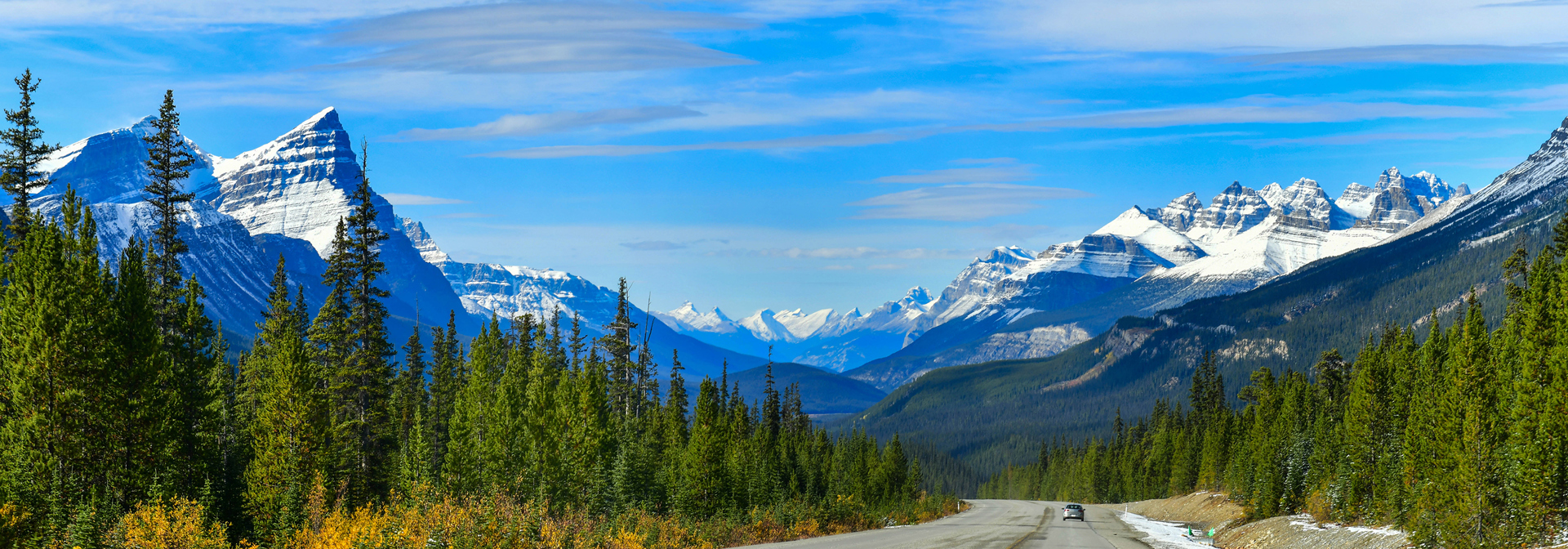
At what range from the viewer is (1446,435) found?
128 ft

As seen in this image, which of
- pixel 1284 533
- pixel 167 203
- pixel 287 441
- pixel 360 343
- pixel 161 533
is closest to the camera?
pixel 161 533

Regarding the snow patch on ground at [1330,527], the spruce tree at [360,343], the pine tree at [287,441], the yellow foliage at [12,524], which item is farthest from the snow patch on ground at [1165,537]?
the yellow foliage at [12,524]

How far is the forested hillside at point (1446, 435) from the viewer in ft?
105

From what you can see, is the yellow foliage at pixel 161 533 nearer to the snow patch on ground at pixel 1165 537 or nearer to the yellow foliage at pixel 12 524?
the yellow foliage at pixel 12 524

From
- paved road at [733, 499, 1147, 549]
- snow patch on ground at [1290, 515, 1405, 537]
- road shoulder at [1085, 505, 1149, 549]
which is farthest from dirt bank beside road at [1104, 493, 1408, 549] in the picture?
paved road at [733, 499, 1147, 549]

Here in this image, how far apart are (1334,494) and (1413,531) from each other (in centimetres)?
1825

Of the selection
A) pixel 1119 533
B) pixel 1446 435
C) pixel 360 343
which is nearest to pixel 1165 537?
pixel 1119 533

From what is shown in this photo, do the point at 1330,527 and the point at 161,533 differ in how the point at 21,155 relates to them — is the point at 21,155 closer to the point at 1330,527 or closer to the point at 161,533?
the point at 161,533

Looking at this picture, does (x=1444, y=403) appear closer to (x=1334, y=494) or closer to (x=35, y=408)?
(x=1334, y=494)

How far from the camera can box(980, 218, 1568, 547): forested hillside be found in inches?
1255

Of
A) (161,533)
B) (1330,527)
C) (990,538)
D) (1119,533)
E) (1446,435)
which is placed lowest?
(1119,533)

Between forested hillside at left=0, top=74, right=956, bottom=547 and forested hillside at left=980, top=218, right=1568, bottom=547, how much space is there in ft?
85.2

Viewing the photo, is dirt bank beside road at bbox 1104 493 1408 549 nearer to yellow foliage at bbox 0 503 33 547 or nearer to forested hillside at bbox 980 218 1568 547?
forested hillside at bbox 980 218 1568 547

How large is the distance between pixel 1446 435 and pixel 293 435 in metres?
43.9
